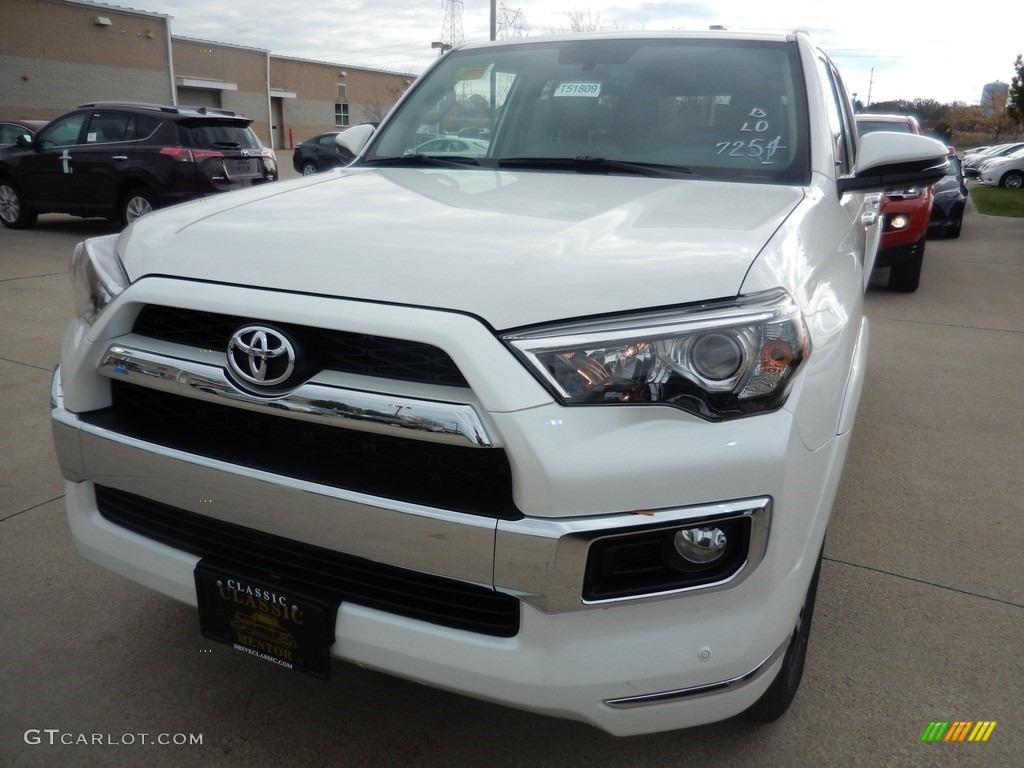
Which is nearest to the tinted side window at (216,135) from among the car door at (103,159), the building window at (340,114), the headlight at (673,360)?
the car door at (103,159)

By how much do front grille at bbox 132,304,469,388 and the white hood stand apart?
0.27 feet

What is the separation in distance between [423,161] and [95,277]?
1252mm

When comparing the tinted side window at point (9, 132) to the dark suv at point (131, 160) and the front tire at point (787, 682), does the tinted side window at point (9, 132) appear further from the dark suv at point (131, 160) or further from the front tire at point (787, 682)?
the front tire at point (787, 682)

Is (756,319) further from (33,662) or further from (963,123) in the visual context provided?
(963,123)

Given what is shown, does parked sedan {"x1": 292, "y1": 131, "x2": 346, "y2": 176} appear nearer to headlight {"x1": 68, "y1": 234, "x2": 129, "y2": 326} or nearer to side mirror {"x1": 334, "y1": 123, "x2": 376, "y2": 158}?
side mirror {"x1": 334, "y1": 123, "x2": 376, "y2": 158}

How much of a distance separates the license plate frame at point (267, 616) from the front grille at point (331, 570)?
33 mm

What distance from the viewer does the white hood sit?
5.08 ft

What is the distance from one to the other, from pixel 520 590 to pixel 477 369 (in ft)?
1.31

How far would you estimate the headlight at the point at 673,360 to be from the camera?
4.87 ft

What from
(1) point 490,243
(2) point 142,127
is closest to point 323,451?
(1) point 490,243

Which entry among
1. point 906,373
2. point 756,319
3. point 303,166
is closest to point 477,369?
point 756,319

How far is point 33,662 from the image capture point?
2.31 m

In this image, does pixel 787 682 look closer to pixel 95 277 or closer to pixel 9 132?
pixel 95 277

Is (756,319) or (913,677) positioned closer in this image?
(756,319)
